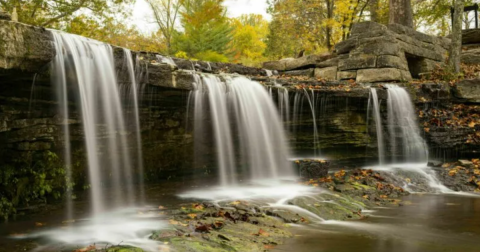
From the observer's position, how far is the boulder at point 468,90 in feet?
41.9

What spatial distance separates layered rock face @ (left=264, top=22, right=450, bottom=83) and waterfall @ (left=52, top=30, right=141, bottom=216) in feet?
31.5

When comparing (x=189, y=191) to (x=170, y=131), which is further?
(x=170, y=131)

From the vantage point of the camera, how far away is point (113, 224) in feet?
19.4

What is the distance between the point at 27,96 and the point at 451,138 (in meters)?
12.5

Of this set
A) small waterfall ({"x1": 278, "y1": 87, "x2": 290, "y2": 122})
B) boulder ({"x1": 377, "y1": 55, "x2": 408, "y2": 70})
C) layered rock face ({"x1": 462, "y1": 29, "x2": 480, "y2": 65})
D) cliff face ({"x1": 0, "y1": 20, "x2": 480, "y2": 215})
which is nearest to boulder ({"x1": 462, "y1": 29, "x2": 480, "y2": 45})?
layered rock face ({"x1": 462, "y1": 29, "x2": 480, "y2": 65})

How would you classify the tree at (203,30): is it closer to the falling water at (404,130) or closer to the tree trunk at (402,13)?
the tree trunk at (402,13)

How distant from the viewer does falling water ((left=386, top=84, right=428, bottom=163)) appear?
12.5 metres

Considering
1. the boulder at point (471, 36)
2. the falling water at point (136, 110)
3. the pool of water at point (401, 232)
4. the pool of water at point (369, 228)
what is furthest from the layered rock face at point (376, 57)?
the falling water at point (136, 110)

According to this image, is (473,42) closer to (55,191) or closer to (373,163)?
(373,163)

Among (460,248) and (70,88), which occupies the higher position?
(70,88)

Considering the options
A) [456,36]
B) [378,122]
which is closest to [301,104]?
[378,122]

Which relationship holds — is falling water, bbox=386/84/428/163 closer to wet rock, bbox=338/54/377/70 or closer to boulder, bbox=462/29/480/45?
wet rock, bbox=338/54/377/70

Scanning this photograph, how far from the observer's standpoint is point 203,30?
73.1 ft

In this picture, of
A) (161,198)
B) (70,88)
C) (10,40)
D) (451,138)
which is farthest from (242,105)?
(451,138)
